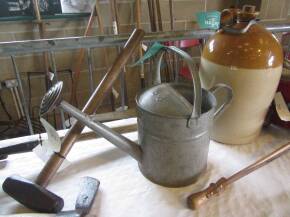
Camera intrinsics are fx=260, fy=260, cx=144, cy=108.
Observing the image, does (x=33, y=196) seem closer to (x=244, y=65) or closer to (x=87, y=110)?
(x=87, y=110)

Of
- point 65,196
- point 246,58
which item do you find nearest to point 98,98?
point 65,196

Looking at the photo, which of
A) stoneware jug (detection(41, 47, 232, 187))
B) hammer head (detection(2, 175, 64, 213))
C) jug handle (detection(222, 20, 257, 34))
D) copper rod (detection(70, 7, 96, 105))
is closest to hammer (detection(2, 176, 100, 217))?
hammer head (detection(2, 175, 64, 213))

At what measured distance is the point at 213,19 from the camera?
1.48m

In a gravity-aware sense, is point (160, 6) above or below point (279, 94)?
above

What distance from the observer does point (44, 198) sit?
1.43 ft

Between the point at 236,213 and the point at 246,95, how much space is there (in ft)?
0.78

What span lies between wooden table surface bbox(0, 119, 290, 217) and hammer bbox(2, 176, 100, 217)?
0.02m

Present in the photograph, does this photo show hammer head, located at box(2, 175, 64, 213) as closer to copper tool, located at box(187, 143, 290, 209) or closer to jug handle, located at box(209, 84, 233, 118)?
copper tool, located at box(187, 143, 290, 209)

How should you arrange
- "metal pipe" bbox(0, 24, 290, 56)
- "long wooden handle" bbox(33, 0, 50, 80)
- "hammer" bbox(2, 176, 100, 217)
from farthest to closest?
"long wooden handle" bbox(33, 0, 50, 80)
"metal pipe" bbox(0, 24, 290, 56)
"hammer" bbox(2, 176, 100, 217)

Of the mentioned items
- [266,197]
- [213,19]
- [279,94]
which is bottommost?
[266,197]

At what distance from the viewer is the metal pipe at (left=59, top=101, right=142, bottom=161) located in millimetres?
454

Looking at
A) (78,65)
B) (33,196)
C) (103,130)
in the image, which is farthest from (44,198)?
(78,65)

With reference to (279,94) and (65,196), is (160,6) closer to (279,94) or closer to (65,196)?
(279,94)

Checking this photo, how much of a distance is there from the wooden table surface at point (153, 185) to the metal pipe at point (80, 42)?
0.24 m
